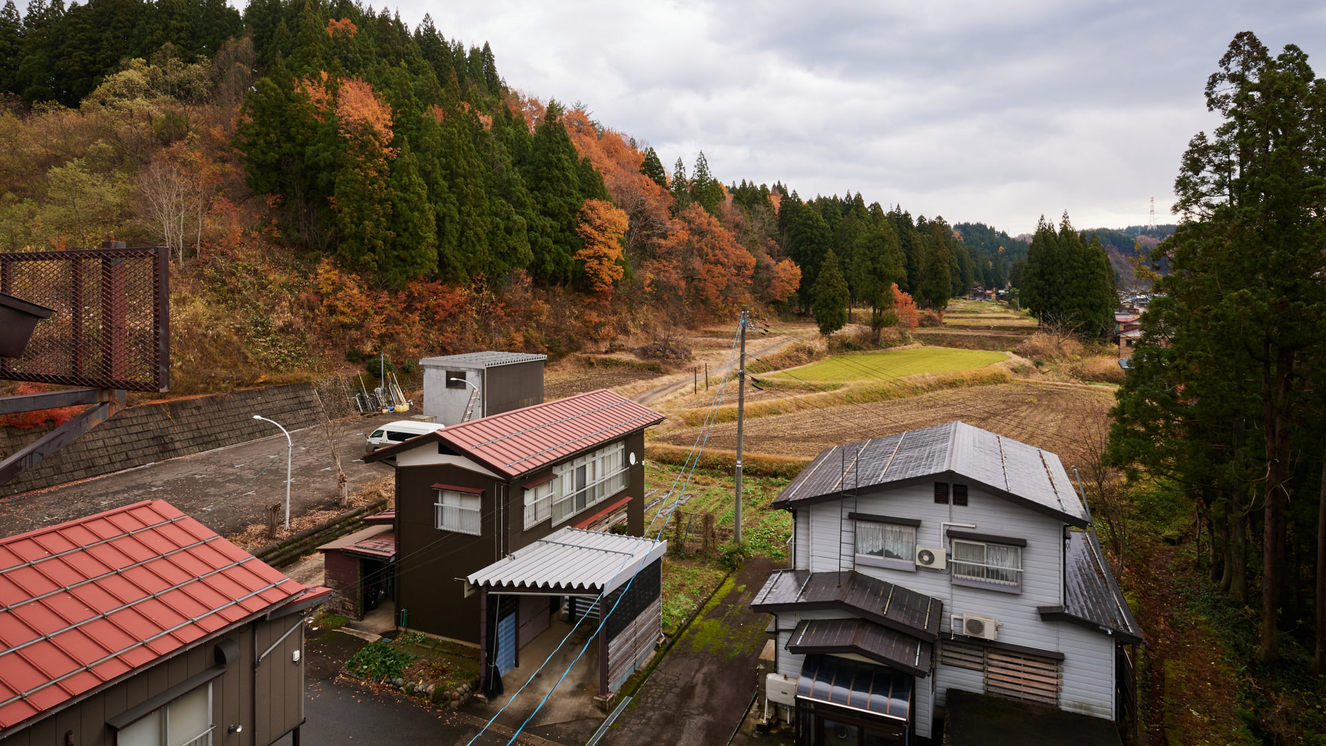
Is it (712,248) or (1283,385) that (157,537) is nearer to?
(1283,385)

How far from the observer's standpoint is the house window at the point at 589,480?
13695 millimetres

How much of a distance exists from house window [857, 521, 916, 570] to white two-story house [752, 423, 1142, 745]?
0.06ft

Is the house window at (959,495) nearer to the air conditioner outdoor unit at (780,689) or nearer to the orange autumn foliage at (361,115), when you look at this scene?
the air conditioner outdoor unit at (780,689)

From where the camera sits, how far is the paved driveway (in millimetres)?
16328

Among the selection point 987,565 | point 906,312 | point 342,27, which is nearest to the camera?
point 987,565

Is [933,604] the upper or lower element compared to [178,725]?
lower

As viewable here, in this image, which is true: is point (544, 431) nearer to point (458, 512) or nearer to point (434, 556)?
point (458, 512)

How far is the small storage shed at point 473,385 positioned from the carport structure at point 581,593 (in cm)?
1078

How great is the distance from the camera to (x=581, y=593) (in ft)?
34.9

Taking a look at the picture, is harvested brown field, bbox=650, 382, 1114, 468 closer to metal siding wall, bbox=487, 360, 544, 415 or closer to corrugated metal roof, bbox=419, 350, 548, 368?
metal siding wall, bbox=487, 360, 544, 415

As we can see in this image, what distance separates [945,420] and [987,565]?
22.0 m

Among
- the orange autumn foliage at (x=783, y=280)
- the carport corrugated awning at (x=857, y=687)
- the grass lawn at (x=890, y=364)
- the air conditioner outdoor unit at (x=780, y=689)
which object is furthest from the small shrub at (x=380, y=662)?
the orange autumn foliage at (x=783, y=280)

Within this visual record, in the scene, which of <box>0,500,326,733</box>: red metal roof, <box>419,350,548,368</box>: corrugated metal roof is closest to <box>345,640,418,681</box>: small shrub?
<box>0,500,326,733</box>: red metal roof

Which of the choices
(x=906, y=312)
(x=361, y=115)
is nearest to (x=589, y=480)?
(x=361, y=115)
